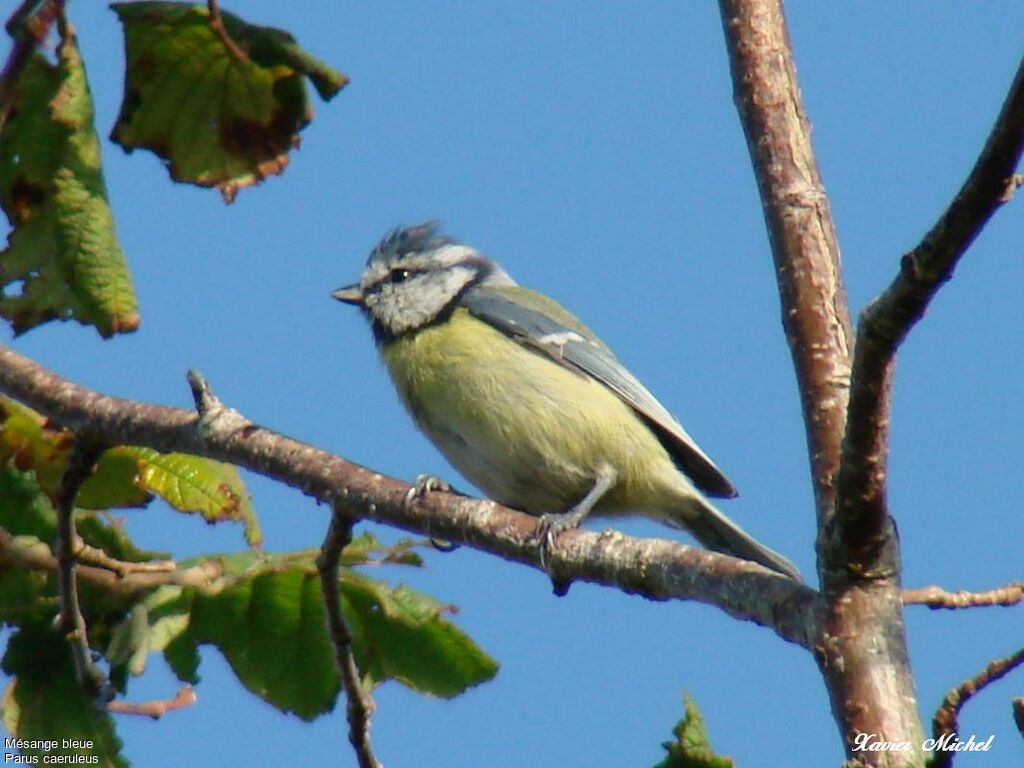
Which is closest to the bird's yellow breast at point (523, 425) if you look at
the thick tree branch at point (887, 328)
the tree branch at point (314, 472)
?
the tree branch at point (314, 472)

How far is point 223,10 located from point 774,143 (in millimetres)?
1061

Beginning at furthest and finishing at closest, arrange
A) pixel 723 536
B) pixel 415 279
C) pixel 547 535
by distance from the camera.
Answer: pixel 415 279 < pixel 723 536 < pixel 547 535

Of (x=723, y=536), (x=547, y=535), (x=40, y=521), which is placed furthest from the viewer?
(x=723, y=536)

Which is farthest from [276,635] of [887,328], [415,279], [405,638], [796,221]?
[415,279]

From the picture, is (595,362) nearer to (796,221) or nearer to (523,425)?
(523,425)

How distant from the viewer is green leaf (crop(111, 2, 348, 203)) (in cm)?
278

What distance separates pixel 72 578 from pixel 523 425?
80.0 inches

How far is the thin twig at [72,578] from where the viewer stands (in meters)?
2.67

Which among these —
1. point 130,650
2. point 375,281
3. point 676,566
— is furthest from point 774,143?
point 375,281

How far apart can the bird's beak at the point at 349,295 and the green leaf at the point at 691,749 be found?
3.84 meters

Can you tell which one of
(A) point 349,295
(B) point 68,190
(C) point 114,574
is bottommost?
(C) point 114,574

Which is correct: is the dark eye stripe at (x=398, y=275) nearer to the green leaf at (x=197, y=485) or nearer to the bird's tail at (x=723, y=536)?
the bird's tail at (x=723, y=536)

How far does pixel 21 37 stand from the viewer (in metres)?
1.88

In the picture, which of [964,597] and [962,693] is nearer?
[962,693]
